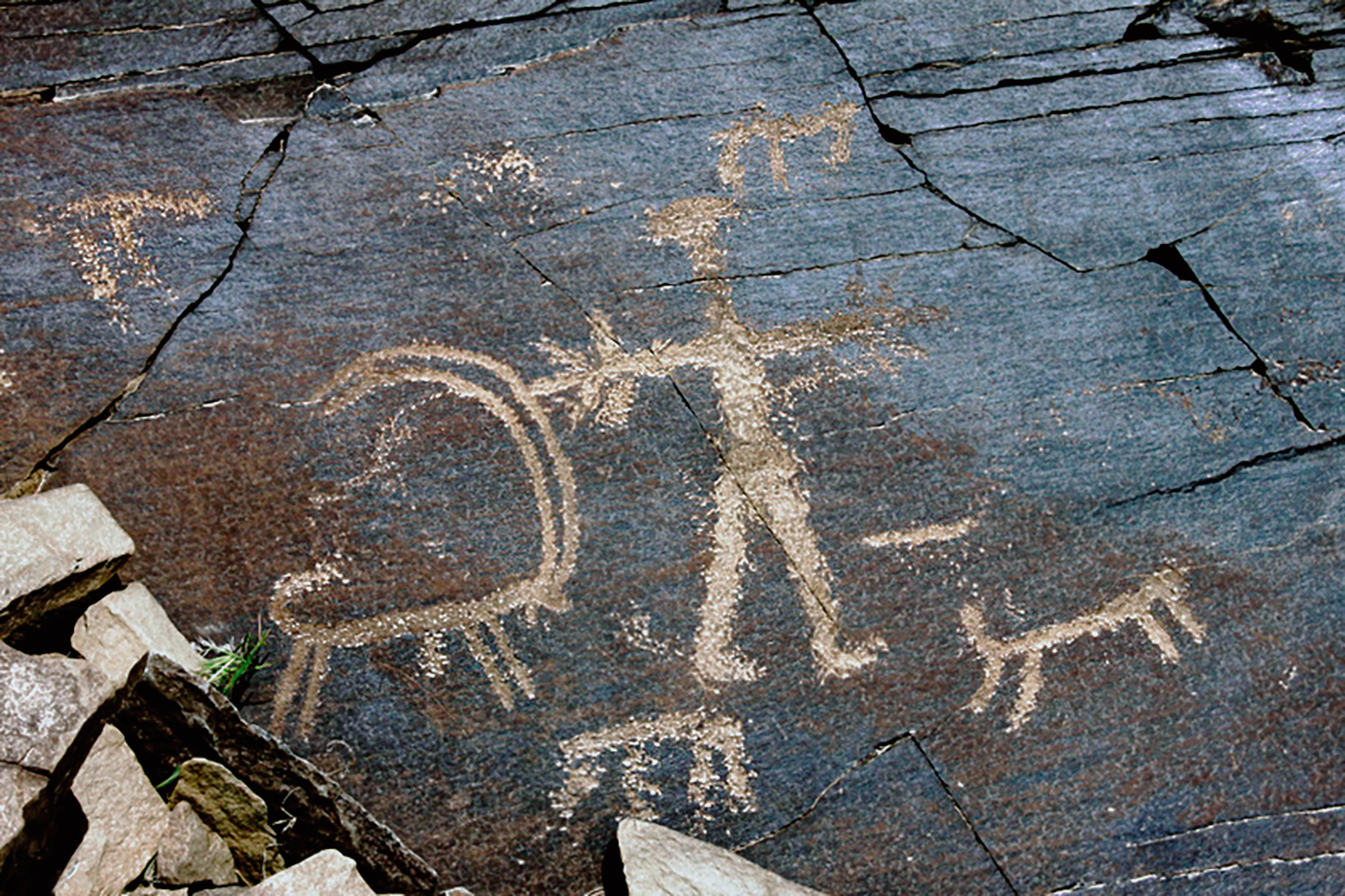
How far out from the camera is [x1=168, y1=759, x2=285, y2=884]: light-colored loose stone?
1650mm

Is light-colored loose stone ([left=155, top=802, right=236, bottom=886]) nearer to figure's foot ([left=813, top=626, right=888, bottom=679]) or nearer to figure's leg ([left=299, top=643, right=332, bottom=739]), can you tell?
figure's leg ([left=299, top=643, right=332, bottom=739])

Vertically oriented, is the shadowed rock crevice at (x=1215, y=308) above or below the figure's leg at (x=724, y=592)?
above

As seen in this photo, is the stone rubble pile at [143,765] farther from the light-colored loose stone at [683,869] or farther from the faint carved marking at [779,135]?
the faint carved marking at [779,135]

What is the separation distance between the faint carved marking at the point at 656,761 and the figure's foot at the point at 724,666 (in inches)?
3.1

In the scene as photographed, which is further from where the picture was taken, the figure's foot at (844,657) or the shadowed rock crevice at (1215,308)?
the shadowed rock crevice at (1215,308)

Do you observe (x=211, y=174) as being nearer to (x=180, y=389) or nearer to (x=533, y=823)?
(x=180, y=389)

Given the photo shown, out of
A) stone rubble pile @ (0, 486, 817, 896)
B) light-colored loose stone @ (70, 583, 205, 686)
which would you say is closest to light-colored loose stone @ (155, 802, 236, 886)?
stone rubble pile @ (0, 486, 817, 896)

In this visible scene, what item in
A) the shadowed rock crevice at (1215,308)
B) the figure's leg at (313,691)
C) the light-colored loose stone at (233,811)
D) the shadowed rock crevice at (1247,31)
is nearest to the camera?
the light-colored loose stone at (233,811)

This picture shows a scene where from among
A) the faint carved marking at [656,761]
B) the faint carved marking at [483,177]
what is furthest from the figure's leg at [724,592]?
the faint carved marking at [483,177]

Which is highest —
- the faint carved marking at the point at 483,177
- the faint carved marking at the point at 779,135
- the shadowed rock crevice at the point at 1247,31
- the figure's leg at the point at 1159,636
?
the shadowed rock crevice at the point at 1247,31

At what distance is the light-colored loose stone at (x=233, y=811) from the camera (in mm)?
1650

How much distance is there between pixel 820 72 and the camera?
2.11 metres

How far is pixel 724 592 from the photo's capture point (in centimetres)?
187

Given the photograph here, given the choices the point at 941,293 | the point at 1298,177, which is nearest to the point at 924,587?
the point at 941,293
